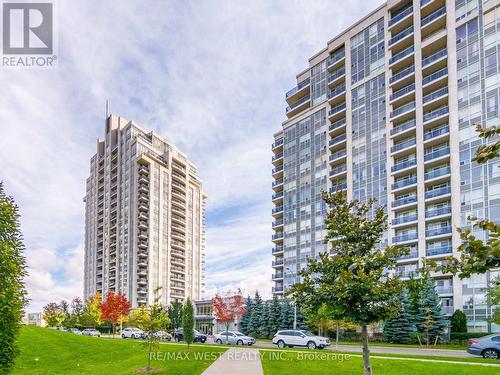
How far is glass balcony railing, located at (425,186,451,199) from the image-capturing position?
50.7m

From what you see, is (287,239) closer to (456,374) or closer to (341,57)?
(341,57)

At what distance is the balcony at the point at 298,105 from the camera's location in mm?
77306

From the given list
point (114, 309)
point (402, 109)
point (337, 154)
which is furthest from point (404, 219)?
point (114, 309)

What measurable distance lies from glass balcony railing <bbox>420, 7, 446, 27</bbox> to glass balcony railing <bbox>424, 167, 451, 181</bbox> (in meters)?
20.1

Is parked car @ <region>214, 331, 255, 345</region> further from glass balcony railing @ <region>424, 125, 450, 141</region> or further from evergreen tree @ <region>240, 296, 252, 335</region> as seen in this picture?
glass balcony railing @ <region>424, 125, 450, 141</region>

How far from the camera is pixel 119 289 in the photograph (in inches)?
3676

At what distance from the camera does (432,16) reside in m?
55.6

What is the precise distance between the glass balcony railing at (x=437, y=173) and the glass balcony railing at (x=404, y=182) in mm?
1956

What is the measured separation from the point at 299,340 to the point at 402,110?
3692cm

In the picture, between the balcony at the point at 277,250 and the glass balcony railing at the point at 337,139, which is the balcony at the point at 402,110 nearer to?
the glass balcony railing at the point at 337,139

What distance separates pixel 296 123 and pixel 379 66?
19738mm

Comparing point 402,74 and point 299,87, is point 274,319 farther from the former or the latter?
point 299,87

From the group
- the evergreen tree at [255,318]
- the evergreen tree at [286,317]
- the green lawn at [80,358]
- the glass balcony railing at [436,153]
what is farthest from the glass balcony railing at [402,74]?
the green lawn at [80,358]

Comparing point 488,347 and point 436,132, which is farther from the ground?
point 436,132
